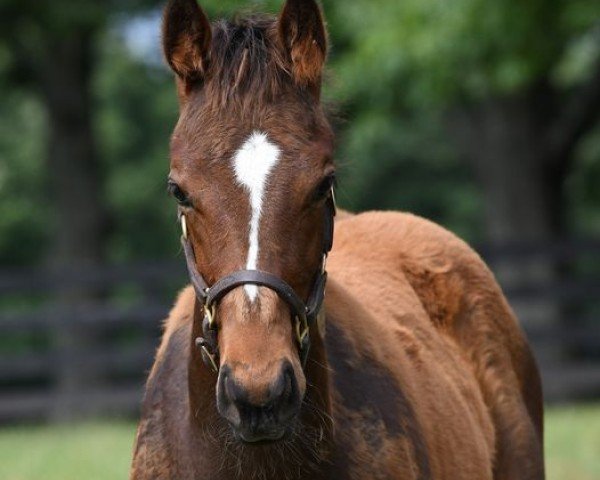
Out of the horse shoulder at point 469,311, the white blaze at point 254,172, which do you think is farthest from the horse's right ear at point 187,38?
the horse shoulder at point 469,311

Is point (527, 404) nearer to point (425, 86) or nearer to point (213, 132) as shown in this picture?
point (213, 132)

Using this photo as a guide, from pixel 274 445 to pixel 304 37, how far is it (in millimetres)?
1212

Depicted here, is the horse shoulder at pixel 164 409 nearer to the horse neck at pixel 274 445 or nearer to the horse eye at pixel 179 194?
the horse neck at pixel 274 445

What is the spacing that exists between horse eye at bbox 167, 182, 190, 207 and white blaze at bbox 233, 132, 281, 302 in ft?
0.57

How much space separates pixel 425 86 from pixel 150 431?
441 inches

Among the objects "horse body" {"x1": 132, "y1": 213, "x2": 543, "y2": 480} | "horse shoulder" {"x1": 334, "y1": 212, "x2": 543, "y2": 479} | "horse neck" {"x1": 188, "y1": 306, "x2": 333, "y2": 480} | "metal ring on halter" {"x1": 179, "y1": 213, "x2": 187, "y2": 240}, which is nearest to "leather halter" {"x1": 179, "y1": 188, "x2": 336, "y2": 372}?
"metal ring on halter" {"x1": 179, "y1": 213, "x2": 187, "y2": 240}

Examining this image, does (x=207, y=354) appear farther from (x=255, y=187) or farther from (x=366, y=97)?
(x=366, y=97)

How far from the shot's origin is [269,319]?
11.3 feet

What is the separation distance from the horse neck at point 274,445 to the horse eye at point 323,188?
420 millimetres

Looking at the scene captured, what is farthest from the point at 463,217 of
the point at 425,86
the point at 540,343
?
the point at 425,86

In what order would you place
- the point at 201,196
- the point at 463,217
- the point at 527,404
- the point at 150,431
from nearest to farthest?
the point at 201,196
the point at 150,431
the point at 527,404
the point at 463,217

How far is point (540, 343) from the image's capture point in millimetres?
16734

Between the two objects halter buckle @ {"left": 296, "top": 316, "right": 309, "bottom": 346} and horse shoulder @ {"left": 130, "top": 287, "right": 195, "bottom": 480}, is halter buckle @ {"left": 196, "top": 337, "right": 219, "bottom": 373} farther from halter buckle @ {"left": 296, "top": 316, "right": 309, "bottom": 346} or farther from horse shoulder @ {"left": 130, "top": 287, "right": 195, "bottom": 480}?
horse shoulder @ {"left": 130, "top": 287, "right": 195, "bottom": 480}

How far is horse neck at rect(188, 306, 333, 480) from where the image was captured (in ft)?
12.6
